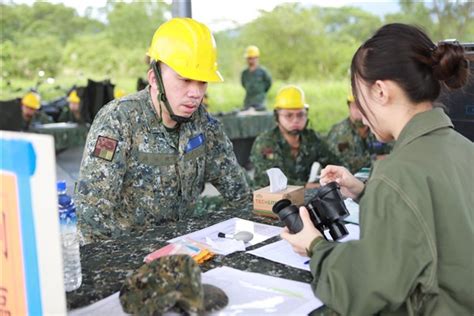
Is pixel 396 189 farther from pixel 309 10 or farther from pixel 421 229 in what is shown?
pixel 309 10

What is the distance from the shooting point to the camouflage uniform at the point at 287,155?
426 centimetres

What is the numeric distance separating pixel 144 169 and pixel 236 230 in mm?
570

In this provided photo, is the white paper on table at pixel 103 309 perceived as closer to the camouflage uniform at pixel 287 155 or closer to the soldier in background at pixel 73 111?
the camouflage uniform at pixel 287 155

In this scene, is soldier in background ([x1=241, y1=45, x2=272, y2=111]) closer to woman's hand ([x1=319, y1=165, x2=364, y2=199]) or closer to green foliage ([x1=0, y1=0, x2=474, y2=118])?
green foliage ([x1=0, y1=0, x2=474, y2=118])

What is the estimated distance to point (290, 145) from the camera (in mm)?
4352

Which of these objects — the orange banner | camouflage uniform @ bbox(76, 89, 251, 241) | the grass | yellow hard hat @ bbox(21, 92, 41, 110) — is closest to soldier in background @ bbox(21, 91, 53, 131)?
yellow hard hat @ bbox(21, 92, 41, 110)

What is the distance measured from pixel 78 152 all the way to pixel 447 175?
28.1 ft

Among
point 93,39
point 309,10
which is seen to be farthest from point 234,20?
point 93,39

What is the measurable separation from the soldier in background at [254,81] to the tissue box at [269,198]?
8089 millimetres

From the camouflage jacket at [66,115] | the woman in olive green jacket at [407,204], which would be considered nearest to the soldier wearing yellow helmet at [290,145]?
the woman in olive green jacket at [407,204]

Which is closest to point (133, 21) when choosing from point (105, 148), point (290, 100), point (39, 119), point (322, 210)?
point (39, 119)

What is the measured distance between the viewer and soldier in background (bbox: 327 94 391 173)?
4598 millimetres

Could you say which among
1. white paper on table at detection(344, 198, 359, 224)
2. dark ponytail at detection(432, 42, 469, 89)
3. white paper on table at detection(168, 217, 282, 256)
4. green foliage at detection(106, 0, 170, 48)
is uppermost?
green foliage at detection(106, 0, 170, 48)

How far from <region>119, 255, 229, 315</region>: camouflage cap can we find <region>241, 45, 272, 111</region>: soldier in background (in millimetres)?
8976
